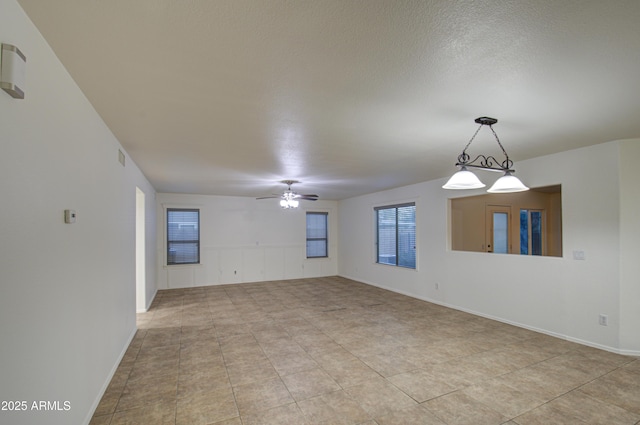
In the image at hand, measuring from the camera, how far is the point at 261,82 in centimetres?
208

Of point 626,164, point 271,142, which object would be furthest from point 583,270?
point 271,142

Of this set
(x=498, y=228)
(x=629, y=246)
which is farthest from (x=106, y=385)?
(x=498, y=228)

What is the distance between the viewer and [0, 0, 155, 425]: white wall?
4.25 ft

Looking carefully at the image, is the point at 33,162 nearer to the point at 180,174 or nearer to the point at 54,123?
the point at 54,123

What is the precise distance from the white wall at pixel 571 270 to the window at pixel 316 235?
4.47m

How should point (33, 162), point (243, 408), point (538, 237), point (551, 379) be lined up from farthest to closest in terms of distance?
point (538, 237), point (551, 379), point (243, 408), point (33, 162)

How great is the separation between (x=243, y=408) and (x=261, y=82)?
8.39ft

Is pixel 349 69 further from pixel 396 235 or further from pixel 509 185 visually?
pixel 396 235

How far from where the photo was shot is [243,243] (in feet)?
28.4

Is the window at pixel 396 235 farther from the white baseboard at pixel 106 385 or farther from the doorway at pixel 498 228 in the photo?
the white baseboard at pixel 106 385

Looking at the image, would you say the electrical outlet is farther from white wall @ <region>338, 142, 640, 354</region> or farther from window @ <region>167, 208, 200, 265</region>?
window @ <region>167, 208, 200, 265</region>

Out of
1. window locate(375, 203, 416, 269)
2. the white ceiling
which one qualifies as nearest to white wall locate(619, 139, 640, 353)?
the white ceiling

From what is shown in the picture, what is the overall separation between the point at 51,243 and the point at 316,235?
823 centimetres

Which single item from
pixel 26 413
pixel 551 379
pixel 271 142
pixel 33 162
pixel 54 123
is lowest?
pixel 551 379
